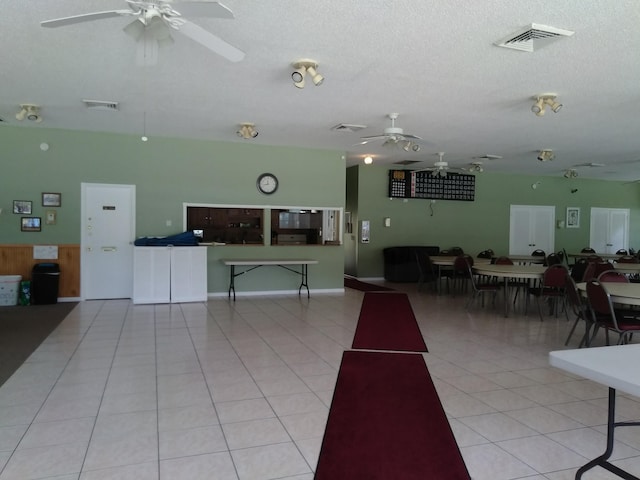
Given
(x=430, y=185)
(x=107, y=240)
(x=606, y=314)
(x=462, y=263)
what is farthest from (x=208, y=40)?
(x=430, y=185)

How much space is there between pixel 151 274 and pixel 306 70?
4555mm

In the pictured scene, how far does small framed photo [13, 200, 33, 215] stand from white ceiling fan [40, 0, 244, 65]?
17.0 ft

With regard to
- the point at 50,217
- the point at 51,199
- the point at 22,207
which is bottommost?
the point at 50,217

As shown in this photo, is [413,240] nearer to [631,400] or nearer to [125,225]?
[125,225]

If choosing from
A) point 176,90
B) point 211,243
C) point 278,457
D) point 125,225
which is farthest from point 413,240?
point 278,457

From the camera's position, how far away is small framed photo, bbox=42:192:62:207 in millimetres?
7273

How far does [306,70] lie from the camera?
165 inches

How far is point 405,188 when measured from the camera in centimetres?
1108

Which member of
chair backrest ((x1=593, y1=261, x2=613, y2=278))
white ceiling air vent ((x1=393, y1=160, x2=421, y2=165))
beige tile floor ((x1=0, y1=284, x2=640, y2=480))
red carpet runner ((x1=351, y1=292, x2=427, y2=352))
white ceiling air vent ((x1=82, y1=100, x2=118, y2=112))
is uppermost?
white ceiling air vent ((x1=82, y1=100, x2=118, y2=112))

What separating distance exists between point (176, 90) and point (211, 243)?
3.38 m

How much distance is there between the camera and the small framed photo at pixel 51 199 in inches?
286

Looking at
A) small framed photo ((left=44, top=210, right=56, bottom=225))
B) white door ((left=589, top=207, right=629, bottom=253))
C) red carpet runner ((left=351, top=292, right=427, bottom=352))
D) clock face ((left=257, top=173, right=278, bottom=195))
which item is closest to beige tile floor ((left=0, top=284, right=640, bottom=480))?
red carpet runner ((left=351, top=292, right=427, bottom=352))

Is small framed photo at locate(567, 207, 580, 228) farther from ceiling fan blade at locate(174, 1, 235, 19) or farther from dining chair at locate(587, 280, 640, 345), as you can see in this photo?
ceiling fan blade at locate(174, 1, 235, 19)

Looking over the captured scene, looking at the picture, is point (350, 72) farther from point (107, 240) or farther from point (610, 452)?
point (107, 240)
